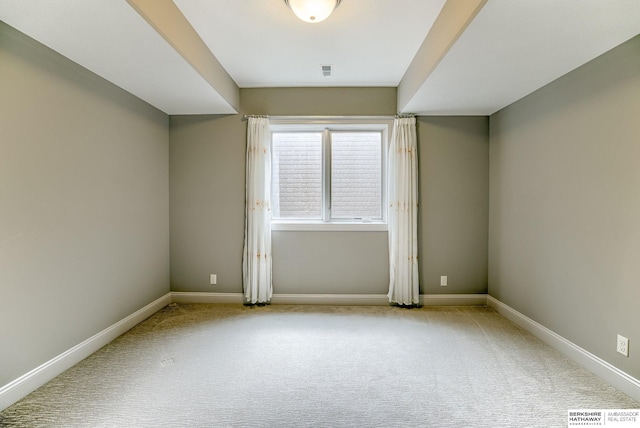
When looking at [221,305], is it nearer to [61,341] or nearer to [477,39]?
[61,341]

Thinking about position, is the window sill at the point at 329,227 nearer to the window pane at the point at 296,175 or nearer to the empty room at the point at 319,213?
the empty room at the point at 319,213

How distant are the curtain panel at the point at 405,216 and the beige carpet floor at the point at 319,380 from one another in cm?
53

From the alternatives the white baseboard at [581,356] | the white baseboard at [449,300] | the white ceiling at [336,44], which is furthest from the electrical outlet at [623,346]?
the white ceiling at [336,44]

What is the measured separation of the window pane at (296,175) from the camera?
12.7 feet

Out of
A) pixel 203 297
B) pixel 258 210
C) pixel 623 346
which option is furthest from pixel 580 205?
pixel 203 297

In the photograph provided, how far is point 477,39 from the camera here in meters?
1.95

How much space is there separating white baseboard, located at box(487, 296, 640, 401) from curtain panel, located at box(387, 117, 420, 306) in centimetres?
103

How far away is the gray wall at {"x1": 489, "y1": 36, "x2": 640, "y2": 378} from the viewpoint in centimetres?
198

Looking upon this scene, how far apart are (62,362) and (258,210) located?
2.13 meters

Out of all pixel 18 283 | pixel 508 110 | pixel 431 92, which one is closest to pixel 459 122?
pixel 508 110

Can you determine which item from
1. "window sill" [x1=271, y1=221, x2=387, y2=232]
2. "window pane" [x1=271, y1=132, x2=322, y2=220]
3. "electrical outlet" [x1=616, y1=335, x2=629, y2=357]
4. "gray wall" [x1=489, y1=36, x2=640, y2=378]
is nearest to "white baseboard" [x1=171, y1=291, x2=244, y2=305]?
"window sill" [x1=271, y1=221, x2=387, y2=232]

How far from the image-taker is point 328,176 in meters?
3.84

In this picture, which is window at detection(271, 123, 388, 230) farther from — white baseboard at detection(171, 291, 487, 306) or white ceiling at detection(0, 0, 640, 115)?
white baseboard at detection(171, 291, 487, 306)

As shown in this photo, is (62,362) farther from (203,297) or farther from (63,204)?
(203,297)
